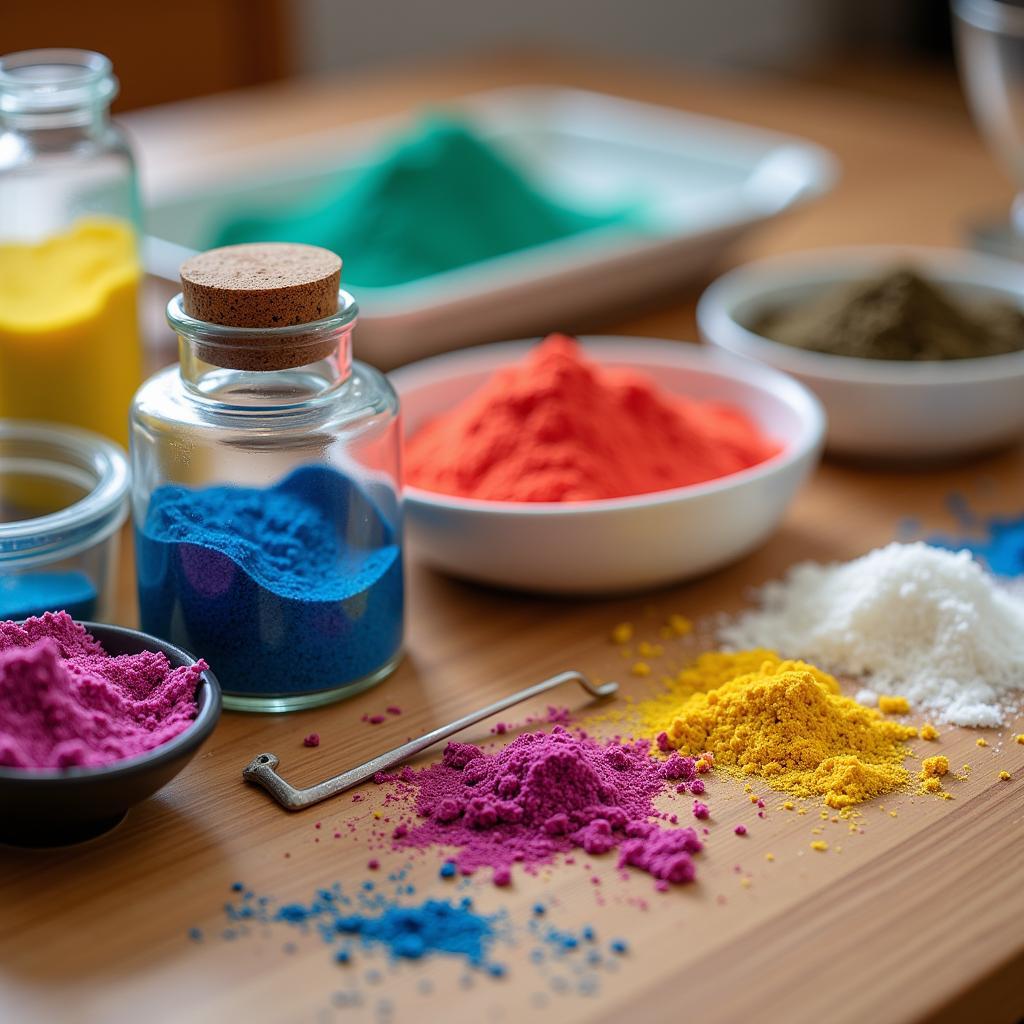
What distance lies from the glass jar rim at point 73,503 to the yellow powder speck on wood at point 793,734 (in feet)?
1.23

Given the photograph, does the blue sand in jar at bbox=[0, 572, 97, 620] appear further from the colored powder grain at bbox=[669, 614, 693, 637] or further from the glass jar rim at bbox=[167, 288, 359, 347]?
the colored powder grain at bbox=[669, 614, 693, 637]

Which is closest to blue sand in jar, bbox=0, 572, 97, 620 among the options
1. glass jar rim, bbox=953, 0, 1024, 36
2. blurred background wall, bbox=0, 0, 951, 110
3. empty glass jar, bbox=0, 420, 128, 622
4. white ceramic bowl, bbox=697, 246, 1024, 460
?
empty glass jar, bbox=0, 420, 128, 622

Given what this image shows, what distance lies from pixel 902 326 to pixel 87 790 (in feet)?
2.85

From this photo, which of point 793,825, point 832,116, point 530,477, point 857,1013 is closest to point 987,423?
point 530,477

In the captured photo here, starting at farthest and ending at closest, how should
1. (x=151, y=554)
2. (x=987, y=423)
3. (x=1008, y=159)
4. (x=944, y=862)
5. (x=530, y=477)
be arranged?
(x=1008, y=159), (x=987, y=423), (x=530, y=477), (x=151, y=554), (x=944, y=862)

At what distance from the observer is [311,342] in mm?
821

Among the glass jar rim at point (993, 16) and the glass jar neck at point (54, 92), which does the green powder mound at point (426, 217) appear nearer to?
the glass jar neck at point (54, 92)

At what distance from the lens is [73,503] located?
1.01 m

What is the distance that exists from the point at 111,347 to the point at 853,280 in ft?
2.52

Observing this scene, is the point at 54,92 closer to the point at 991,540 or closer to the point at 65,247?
the point at 65,247

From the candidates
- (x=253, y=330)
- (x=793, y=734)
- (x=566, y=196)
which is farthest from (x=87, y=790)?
(x=566, y=196)

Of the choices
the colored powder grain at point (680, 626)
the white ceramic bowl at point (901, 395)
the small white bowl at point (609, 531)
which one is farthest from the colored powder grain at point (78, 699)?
the white ceramic bowl at point (901, 395)

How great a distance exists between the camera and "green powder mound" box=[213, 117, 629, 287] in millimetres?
1432

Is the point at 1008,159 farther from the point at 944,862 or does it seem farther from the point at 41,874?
the point at 41,874
